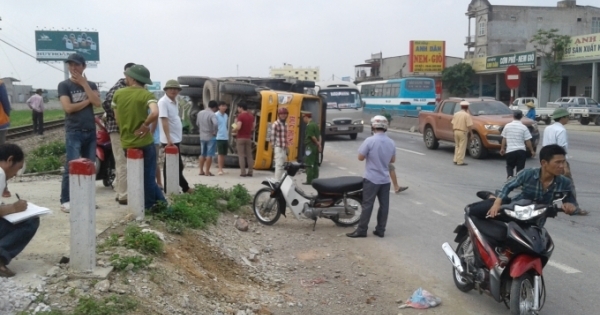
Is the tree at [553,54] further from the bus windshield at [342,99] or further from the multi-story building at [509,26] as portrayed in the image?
the bus windshield at [342,99]

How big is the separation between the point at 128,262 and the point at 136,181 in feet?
5.97

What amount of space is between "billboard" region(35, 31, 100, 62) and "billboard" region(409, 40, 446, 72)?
Answer: 1335 inches

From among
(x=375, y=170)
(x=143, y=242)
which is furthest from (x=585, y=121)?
(x=143, y=242)

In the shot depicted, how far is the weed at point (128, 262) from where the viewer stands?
542 cm

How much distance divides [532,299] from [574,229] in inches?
182

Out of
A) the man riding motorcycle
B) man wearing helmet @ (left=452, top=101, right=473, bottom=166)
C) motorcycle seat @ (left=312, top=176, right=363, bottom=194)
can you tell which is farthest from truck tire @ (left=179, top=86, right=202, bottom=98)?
the man riding motorcycle

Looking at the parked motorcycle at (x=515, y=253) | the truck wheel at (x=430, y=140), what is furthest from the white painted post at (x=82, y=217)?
the truck wheel at (x=430, y=140)

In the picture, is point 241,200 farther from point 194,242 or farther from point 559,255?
point 559,255

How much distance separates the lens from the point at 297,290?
22.3 feet

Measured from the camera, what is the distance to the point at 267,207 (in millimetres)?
9953

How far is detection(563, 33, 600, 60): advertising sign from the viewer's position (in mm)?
44969

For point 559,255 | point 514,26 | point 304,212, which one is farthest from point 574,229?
point 514,26

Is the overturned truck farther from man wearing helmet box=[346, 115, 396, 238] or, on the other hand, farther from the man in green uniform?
man wearing helmet box=[346, 115, 396, 238]

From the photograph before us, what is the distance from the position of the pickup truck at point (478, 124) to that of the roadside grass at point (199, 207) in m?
10.1
